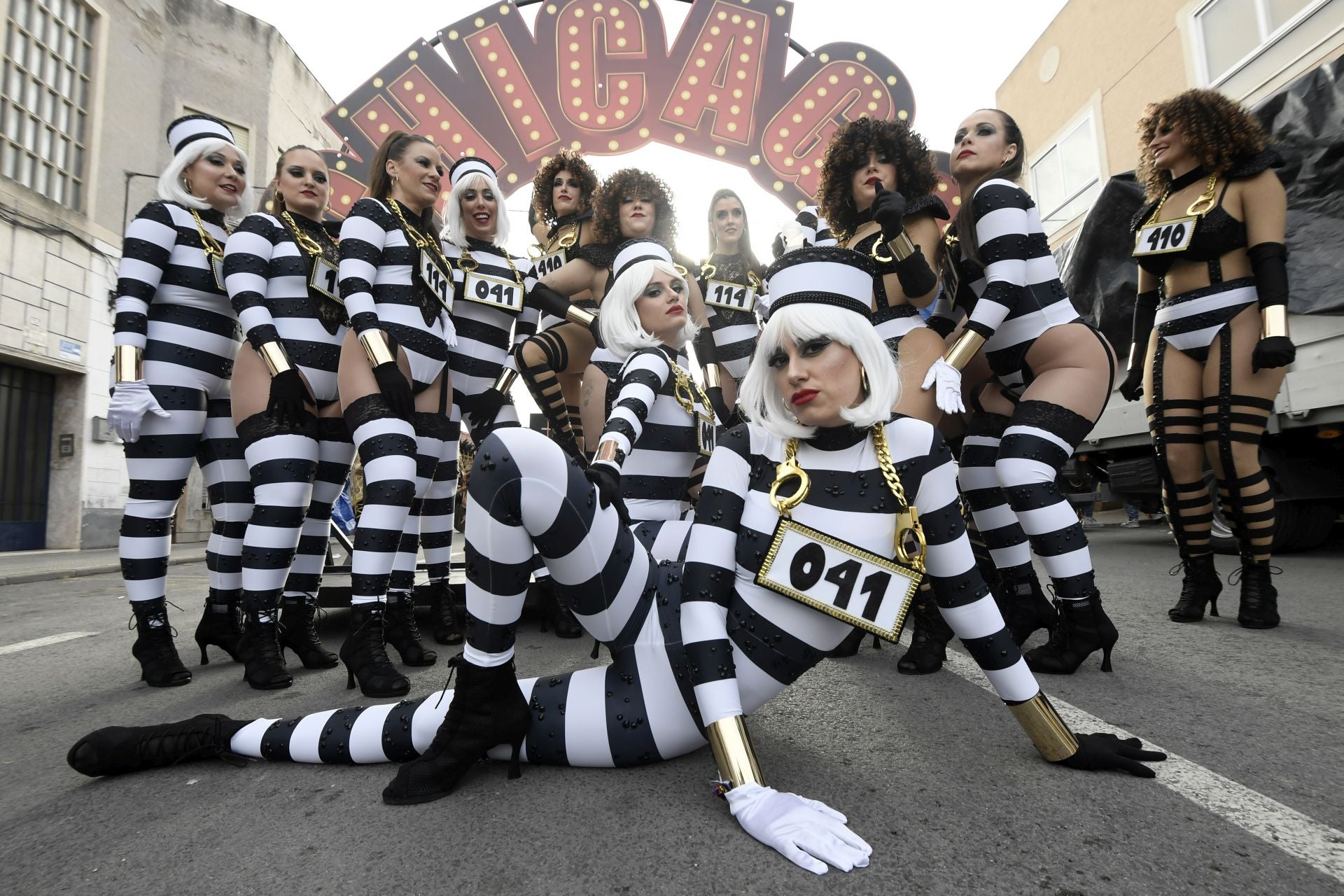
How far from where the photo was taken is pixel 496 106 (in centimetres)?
770

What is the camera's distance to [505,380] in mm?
3549

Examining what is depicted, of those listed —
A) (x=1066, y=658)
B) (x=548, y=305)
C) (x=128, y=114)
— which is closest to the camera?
(x=1066, y=658)

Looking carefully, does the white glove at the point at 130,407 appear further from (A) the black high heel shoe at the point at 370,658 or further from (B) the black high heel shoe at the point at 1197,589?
(B) the black high heel shoe at the point at 1197,589

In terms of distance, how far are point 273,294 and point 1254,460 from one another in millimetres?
4065

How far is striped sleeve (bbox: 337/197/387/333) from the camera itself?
256 cm

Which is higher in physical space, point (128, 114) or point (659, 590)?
point (128, 114)

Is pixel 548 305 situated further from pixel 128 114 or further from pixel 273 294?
pixel 128 114

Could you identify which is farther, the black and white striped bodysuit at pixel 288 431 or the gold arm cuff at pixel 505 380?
the gold arm cuff at pixel 505 380

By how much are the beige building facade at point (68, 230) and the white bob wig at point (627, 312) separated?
971 centimetres

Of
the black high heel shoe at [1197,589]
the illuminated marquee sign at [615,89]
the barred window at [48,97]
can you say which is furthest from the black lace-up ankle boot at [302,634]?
the barred window at [48,97]

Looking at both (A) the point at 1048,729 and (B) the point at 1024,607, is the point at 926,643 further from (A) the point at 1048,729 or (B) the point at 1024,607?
(A) the point at 1048,729

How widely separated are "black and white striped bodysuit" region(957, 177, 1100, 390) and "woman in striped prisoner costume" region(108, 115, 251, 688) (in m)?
2.90

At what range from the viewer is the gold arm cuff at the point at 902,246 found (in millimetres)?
2570

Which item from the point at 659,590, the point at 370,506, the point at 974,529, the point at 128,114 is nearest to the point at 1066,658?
the point at 974,529
